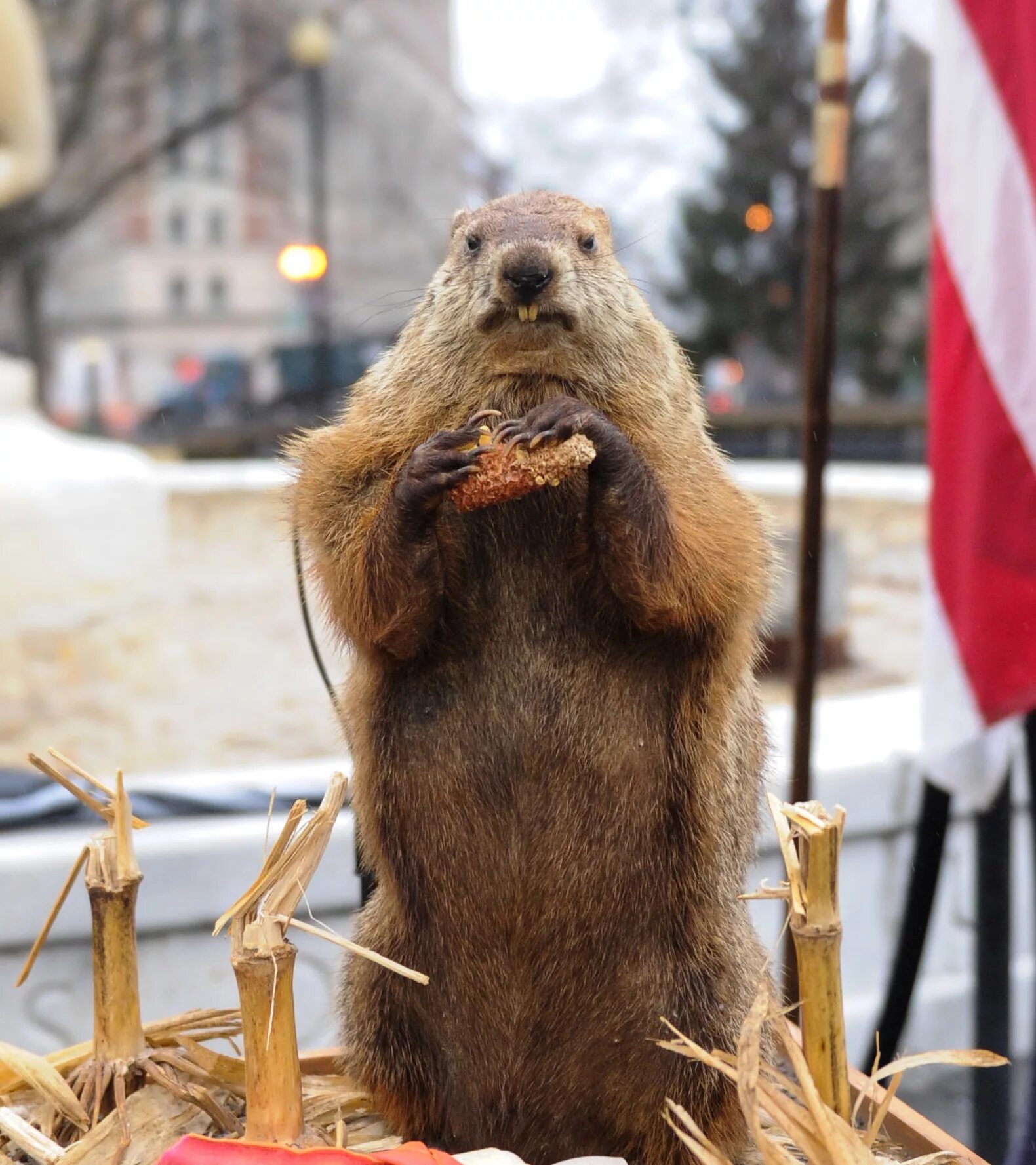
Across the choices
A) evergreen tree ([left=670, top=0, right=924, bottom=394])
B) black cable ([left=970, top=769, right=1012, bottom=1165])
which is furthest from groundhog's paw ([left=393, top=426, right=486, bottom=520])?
evergreen tree ([left=670, top=0, right=924, bottom=394])

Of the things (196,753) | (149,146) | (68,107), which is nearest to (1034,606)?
(196,753)

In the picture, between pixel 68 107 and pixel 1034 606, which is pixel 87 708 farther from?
pixel 68 107

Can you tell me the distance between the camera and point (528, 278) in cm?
92

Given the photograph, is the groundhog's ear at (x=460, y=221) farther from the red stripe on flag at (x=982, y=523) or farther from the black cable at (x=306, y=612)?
the red stripe on flag at (x=982, y=523)

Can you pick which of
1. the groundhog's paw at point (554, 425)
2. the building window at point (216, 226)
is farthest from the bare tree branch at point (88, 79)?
the groundhog's paw at point (554, 425)

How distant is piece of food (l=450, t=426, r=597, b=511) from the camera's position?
86 centimetres

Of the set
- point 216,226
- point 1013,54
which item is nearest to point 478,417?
point 1013,54

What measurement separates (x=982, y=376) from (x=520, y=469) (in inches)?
39.8

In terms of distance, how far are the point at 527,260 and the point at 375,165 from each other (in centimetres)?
667

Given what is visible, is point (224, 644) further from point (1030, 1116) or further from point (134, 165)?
point (134, 165)

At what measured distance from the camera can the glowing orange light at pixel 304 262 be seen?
4770 millimetres

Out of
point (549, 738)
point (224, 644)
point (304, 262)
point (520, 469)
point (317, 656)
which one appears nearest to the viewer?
point (520, 469)

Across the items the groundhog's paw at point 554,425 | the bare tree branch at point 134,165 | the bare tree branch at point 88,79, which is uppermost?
the bare tree branch at point 88,79

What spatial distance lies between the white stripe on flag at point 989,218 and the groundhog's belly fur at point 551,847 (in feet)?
2.81
